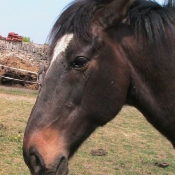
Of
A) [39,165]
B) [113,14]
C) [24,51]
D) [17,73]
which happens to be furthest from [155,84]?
[24,51]

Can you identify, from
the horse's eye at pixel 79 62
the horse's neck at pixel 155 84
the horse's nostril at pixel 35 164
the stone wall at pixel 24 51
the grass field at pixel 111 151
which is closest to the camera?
the horse's nostril at pixel 35 164

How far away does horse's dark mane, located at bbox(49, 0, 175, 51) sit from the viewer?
241 centimetres

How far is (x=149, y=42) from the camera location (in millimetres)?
2494

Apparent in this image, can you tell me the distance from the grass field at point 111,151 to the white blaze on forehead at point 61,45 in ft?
12.1

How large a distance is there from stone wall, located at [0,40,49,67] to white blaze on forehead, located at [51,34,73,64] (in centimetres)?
1544

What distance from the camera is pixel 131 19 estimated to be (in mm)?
2498

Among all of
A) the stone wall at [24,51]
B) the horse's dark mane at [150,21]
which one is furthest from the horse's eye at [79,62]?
the stone wall at [24,51]

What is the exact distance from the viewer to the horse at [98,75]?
2.28 meters

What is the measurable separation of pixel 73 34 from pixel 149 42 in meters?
0.60

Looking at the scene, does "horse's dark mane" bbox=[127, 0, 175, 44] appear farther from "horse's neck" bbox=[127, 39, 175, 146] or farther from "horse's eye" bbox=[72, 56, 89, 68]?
"horse's eye" bbox=[72, 56, 89, 68]

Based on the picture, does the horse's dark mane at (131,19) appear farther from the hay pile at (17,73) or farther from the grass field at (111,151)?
the hay pile at (17,73)

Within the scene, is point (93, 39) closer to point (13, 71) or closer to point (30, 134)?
point (30, 134)

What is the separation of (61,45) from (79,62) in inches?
7.4

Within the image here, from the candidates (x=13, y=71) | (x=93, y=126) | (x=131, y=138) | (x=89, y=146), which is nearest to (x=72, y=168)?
(x=89, y=146)
